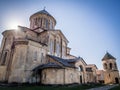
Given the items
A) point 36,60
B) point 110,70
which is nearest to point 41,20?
point 36,60

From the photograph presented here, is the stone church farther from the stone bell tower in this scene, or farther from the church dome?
the stone bell tower

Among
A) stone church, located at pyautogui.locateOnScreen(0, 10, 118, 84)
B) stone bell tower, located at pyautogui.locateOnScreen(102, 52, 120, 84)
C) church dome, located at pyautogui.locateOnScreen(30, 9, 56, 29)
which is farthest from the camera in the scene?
stone bell tower, located at pyautogui.locateOnScreen(102, 52, 120, 84)

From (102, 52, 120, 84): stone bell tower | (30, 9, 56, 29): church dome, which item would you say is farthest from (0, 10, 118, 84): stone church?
(102, 52, 120, 84): stone bell tower

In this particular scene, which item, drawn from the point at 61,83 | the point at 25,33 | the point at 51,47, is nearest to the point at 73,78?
the point at 61,83

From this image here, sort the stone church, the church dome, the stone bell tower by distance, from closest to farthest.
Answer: the stone church < the church dome < the stone bell tower

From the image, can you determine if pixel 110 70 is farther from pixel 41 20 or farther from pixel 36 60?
pixel 41 20

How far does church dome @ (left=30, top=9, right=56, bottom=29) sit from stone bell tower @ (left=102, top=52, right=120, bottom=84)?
A: 63.7ft

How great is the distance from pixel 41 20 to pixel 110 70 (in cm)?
2342

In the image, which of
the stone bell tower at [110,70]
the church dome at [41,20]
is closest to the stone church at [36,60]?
the church dome at [41,20]

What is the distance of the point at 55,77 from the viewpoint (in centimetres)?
1597

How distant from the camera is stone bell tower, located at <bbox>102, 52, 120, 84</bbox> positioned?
1236 inches

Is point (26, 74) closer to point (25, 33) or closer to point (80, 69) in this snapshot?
point (25, 33)

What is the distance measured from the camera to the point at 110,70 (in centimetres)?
3195

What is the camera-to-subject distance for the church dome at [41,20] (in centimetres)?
2642
